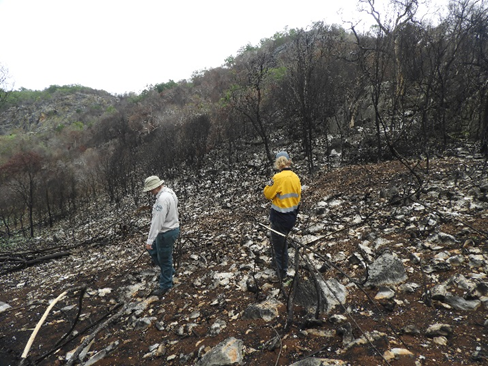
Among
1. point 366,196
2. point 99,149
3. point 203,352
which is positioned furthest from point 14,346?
point 99,149

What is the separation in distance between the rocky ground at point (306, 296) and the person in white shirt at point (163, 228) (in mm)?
257

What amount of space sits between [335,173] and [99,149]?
72.1 feet

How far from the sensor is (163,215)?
12.2 feet

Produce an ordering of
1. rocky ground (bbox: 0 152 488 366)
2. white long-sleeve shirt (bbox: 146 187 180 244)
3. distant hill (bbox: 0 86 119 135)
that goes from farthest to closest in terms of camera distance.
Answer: distant hill (bbox: 0 86 119 135)
white long-sleeve shirt (bbox: 146 187 180 244)
rocky ground (bbox: 0 152 488 366)

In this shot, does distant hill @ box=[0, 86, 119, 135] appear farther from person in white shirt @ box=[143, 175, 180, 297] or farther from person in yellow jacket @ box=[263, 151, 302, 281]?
person in yellow jacket @ box=[263, 151, 302, 281]

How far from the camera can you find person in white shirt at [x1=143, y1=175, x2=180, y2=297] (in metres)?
3.72

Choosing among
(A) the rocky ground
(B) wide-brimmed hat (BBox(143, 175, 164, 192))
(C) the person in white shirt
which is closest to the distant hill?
(A) the rocky ground

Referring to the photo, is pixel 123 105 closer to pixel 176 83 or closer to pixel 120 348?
pixel 176 83

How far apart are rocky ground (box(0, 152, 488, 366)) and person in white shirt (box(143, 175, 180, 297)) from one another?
0.26 m

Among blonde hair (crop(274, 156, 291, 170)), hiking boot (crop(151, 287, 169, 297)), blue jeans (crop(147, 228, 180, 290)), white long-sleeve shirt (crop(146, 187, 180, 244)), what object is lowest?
hiking boot (crop(151, 287, 169, 297))

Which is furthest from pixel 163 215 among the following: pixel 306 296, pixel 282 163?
pixel 306 296

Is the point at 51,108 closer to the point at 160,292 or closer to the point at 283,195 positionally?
the point at 160,292

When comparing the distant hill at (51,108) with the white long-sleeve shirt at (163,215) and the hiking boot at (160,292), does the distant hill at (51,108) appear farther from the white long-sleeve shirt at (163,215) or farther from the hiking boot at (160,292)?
the hiking boot at (160,292)

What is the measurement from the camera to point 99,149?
23375 mm
